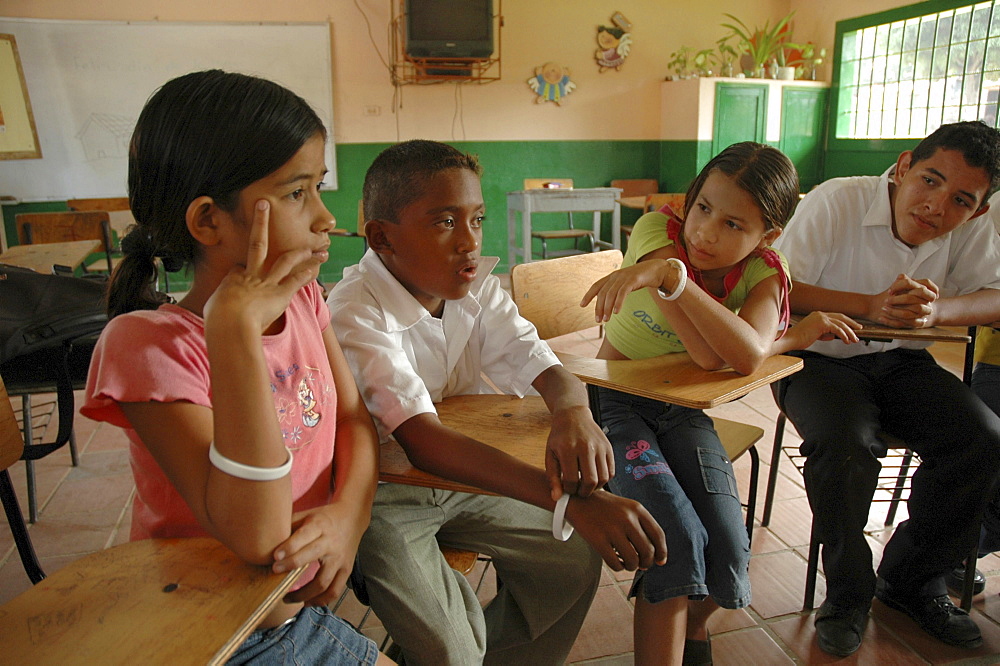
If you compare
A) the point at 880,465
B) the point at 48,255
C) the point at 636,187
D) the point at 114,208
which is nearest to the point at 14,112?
the point at 114,208

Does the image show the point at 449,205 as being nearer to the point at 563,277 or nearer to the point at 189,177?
the point at 189,177

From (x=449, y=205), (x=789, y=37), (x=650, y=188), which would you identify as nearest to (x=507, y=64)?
(x=650, y=188)

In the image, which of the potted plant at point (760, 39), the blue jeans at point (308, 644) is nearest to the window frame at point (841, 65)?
the potted plant at point (760, 39)

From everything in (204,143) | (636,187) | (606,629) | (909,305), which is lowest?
(606,629)

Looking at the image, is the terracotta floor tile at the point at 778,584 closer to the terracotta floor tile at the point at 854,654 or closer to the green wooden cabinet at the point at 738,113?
the terracotta floor tile at the point at 854,654

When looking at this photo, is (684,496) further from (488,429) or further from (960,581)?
(960,581)

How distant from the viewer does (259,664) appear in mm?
819

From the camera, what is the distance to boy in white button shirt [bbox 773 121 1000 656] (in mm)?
1553

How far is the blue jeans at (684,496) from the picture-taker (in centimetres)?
124

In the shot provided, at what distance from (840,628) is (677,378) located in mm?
773

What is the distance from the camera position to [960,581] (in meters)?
1.82

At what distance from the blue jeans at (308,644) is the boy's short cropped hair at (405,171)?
0.72 metres

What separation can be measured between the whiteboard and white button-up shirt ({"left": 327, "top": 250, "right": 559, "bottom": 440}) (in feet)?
18.3

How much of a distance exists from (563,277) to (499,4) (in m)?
5.35
